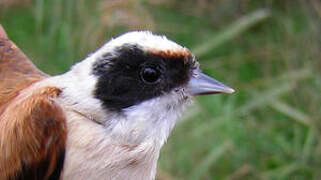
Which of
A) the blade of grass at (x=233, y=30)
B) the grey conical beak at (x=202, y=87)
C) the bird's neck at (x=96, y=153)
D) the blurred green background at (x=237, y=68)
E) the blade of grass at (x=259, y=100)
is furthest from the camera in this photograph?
the blade of grass at (x=233, y=30)

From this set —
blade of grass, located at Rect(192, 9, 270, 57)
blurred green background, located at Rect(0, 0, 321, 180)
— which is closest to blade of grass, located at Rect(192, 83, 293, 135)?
blurred green background, located at Rect(0, 0, 321, 180)

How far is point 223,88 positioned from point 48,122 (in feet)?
2.13

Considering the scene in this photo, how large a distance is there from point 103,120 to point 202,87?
41cm

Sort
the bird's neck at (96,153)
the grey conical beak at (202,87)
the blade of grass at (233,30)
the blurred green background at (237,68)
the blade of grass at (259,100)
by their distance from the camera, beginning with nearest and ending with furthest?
the bird's neck at (96,153)
the grey conical beak at (202,87)
the blurred green background at (237,68)
the blade of grass at (259,100)
the blade of grass at (233,30)

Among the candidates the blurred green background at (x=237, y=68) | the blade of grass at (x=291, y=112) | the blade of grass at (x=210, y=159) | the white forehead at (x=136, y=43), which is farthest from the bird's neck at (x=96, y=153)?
the blade of grass at (x=291, y=112)

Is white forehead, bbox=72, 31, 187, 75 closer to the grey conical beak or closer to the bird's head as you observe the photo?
the bird's head

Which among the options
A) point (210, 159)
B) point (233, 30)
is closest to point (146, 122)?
point (210, 159)

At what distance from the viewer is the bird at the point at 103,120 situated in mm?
2064

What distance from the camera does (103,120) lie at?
2.08 m

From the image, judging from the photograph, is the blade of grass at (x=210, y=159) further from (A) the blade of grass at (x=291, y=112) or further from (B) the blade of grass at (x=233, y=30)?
(B) the blade of grass at (x=233, y=30)

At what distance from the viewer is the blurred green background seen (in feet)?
11.6

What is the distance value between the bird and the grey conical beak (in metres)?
0.10

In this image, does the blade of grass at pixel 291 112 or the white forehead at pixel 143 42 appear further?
the blade of grass at pixel 291 112

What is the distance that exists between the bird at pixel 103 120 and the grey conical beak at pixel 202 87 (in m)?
0.10
